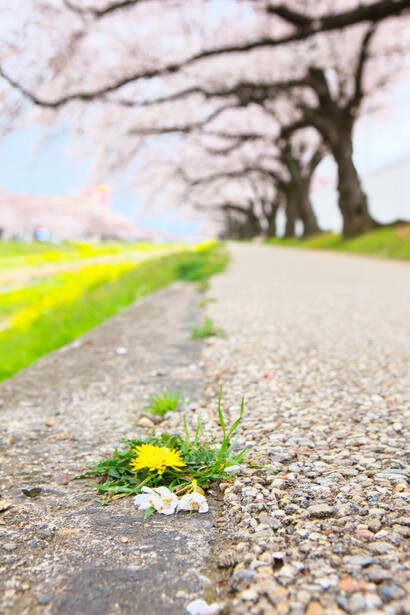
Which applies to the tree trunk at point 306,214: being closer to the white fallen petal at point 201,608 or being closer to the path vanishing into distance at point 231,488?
the path vanishing into distance at point 231,488

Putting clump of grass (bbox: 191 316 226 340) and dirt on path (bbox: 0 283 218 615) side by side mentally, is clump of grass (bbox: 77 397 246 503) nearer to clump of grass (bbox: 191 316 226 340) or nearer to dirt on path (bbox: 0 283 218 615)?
dirt on path (bbox: 0 283 218 615)

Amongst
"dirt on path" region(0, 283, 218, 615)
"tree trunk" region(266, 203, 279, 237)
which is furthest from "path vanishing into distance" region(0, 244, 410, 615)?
"tree trunk" region(266, 203, 279, 237)

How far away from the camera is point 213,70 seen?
11852mm

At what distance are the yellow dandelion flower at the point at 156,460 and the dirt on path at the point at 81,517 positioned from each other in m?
0.11

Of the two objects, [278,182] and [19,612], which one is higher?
[278,182]

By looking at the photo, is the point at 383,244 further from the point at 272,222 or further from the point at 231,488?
the point at 272,222

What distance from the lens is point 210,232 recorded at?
3150 inches

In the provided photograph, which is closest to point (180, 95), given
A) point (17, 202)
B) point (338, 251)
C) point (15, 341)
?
point (338, 251)

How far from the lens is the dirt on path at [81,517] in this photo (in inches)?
36.7

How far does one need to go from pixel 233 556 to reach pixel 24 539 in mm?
440

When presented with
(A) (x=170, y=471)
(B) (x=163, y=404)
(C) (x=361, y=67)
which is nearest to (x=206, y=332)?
(B) (x=163, y=404)

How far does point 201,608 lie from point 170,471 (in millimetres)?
483

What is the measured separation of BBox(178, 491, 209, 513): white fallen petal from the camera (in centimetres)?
122

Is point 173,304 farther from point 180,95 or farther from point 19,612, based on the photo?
point 180,95
